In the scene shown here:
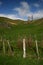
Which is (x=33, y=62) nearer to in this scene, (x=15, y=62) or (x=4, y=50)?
(x=15, y=62)

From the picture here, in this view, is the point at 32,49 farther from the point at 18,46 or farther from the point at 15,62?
the point at 15,62

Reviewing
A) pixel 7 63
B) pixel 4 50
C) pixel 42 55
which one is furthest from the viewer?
pixel 4 50

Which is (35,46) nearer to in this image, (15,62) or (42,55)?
(42,55)

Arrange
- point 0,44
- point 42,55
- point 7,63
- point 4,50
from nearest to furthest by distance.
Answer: point 7,63
point 42,55
point 4,50
point 0,44

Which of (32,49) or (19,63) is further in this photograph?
(32,49)

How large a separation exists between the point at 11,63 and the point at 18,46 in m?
7.54

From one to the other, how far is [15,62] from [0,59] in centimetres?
128

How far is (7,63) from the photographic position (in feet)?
56.6

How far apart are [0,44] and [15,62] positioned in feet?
27.3

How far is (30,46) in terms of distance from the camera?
969 inches

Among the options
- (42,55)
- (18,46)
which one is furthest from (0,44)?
(42,55)

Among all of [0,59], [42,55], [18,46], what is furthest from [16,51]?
[0,59]

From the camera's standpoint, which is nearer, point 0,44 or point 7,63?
point 7,63

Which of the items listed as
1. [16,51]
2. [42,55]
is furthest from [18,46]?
[42,55]
